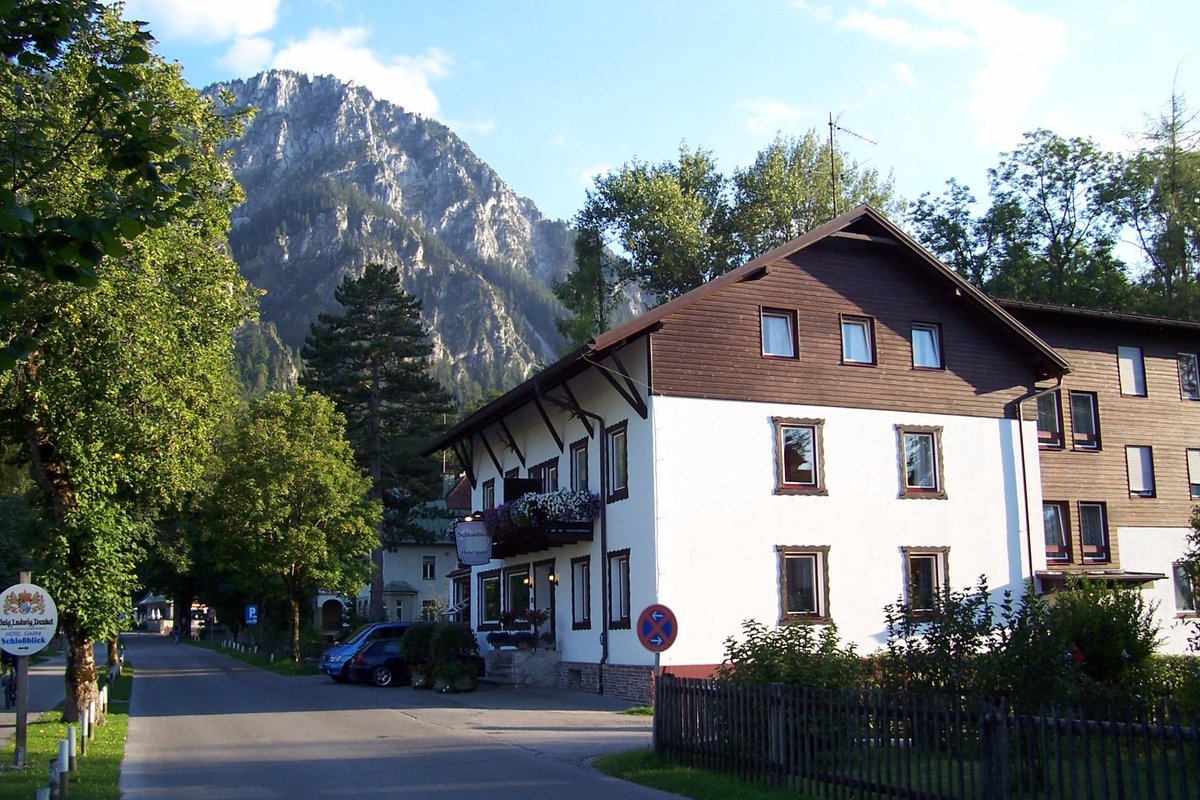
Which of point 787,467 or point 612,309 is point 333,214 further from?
point 787,467

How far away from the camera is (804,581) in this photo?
2555 centimetres

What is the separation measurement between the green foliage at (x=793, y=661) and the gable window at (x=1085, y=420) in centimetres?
2100

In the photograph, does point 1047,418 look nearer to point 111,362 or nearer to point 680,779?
point 680,779

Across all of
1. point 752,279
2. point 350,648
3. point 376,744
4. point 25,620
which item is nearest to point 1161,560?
point 752,279

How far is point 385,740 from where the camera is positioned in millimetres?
17891

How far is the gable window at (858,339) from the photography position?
89.2 ft

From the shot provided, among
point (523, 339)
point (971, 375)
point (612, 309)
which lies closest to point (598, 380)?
point (971, 375)

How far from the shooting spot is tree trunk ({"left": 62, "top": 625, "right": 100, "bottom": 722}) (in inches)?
773

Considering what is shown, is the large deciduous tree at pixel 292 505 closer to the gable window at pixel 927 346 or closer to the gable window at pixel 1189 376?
the gable window at pixel 927 346

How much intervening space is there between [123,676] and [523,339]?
157m

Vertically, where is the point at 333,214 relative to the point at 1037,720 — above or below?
above

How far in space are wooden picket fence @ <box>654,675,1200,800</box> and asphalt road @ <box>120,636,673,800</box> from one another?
136cm

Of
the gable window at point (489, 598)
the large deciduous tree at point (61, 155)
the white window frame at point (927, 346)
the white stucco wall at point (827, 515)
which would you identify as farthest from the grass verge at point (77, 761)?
the white window frame at point (927, 346)

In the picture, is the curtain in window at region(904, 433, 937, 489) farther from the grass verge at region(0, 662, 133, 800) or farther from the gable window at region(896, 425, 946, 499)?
the grass verge at region(0, 662, 133, 800)
